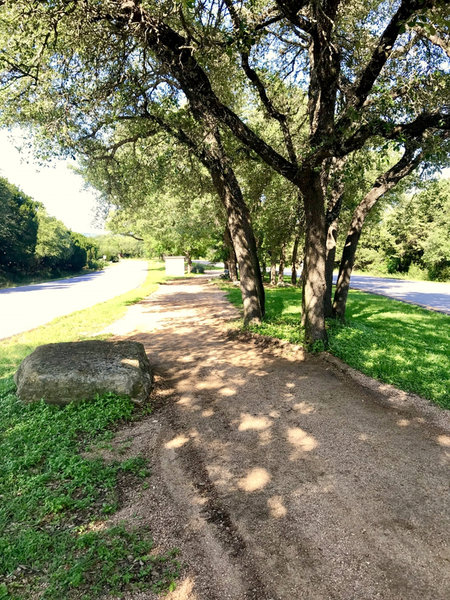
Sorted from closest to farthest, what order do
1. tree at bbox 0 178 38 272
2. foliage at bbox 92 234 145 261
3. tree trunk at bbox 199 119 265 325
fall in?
1. tree trunk at bbox 199 119 265 325
2. tree at bbox 0 178 38 272
3. foliage at bbox 92 234 145 261

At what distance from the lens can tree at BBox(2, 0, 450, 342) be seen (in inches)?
226

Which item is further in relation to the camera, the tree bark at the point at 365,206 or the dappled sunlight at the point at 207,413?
the tree bark at the point at 365,206

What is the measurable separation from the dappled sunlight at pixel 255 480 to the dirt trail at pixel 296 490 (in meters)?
0.02

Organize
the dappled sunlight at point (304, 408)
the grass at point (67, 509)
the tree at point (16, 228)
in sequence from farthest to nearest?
the tree at point (16, 228) → the dappled sunlight at point (304, 408) → the grass at point (67, 509)

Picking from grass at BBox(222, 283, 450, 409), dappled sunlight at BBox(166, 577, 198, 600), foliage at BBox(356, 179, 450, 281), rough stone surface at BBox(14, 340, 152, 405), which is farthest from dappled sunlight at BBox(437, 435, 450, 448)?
foliage at BBox(356, 179, 450, 281)

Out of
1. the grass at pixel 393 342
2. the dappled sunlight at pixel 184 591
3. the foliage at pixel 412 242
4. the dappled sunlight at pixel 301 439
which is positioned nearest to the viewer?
the dappled sunlight at pixel 184 591

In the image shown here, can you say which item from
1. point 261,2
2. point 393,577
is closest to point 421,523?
point 393,577

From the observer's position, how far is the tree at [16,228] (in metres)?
27.1

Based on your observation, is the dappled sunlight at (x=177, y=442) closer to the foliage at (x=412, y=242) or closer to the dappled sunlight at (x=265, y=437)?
the dappled sunlight at (x=265, y=437)

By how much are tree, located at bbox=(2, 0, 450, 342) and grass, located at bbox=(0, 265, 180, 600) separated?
16.3 ft

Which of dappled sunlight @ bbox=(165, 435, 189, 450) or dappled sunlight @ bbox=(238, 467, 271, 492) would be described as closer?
dappled sunlight @ bbox=(238, 467, 271, 492)

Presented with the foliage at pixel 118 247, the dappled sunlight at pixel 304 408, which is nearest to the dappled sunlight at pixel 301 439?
the dappled sunlight at pixel 304 408

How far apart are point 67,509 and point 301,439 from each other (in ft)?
8.47

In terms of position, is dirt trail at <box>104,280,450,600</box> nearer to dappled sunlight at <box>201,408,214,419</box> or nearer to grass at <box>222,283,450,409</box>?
dappled sunlight at <box>201,408,214,419</box>
